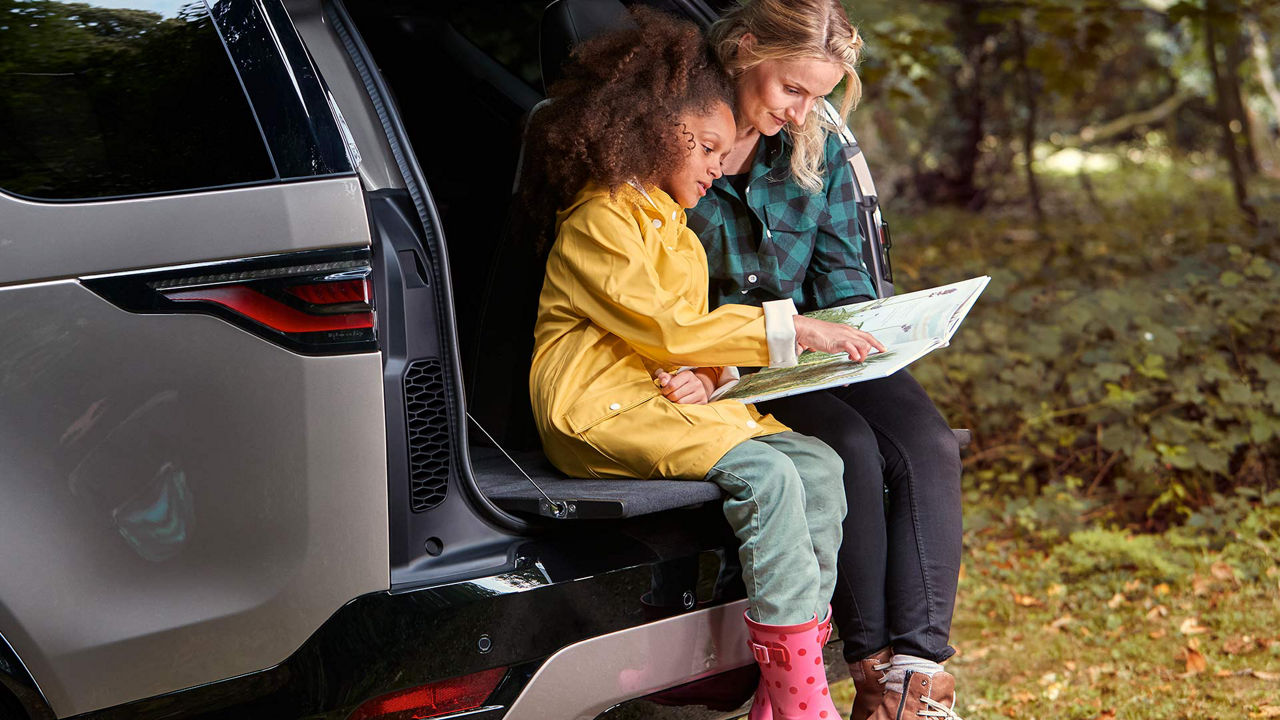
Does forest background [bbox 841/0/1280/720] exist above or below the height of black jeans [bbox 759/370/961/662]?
below

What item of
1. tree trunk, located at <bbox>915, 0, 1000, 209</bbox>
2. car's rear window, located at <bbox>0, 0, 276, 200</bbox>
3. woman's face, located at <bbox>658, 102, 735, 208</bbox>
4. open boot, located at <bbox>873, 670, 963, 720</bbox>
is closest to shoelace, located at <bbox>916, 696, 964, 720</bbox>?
open boot, located at <bbox>873, 670, 963, 720</bbox>

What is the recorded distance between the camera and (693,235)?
2.65 metres

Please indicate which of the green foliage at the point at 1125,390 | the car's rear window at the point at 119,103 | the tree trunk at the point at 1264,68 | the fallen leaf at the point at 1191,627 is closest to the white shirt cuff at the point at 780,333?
the car's rear window at the point at 119,103

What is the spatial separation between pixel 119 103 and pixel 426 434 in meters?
0.76

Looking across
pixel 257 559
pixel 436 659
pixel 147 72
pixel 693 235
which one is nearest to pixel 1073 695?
pixel 693 235

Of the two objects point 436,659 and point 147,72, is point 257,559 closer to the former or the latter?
point 436,659

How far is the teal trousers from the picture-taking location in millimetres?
2164

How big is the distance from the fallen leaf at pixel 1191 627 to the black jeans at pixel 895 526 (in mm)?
1509

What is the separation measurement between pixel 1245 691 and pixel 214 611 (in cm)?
270

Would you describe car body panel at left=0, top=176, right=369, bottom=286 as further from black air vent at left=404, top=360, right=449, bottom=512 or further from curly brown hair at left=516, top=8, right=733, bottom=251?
curly brown hair at left=516, top=8, right=733, bottom=251

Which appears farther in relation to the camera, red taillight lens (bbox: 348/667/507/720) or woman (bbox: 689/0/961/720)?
woman (bbox: 689/0/961/720)

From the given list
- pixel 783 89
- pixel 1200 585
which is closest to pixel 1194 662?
pixel 1200 585

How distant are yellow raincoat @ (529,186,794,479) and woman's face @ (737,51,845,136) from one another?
428 mm

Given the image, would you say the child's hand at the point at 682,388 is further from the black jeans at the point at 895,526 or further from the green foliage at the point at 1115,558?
the green foliage at the point at 1115,558
